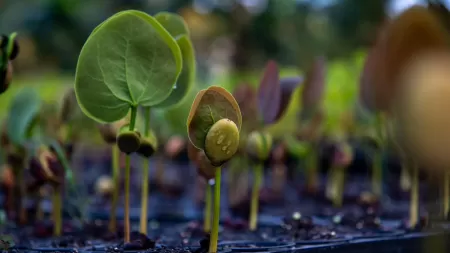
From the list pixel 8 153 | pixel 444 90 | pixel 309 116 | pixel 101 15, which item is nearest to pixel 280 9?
pixel 101 15

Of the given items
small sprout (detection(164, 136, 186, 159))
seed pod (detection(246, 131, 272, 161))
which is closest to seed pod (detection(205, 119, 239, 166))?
seed pod (detection(246, 131, 272, 161))

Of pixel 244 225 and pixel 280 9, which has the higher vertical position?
pixel 280 9

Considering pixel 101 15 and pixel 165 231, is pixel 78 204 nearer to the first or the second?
pixel 165 231

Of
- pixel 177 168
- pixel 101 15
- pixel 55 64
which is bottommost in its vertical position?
pixel 177 168

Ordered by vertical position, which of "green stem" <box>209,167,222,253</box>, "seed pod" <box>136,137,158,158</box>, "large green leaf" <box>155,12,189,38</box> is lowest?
"green stem" <box>209,167,222,253</box>

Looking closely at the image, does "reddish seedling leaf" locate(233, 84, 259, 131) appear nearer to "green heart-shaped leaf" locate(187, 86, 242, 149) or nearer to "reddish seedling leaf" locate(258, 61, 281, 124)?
"reddish seedling leaf" locate(258, 61, 281, 124)

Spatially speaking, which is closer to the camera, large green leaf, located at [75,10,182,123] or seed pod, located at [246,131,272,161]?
large green leaf, located at [75,10,182,123]

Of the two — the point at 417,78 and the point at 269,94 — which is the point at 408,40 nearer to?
the point at 417,78
